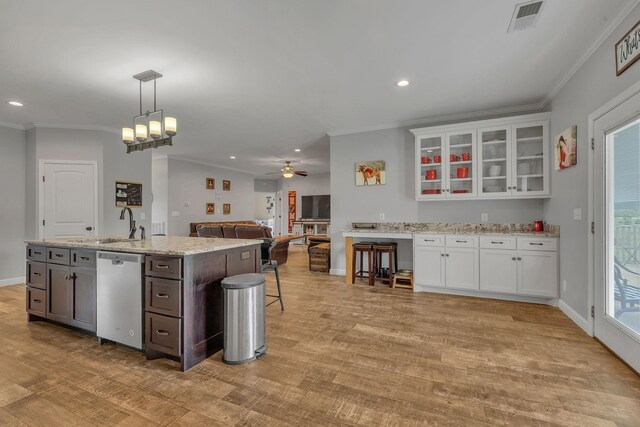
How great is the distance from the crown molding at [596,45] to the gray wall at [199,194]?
26.5ft

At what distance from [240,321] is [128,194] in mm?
4573

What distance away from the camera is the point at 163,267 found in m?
2.31

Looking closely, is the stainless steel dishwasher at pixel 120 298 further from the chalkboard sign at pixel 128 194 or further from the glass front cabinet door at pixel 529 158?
the glass front cabinet door at pixel 529 158

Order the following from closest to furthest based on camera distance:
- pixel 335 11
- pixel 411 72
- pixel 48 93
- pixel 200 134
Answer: pixel 335 11 → pixel 411 72 → pixel 48 93 → pixel 200 134

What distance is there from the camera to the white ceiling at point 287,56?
2.24 metres

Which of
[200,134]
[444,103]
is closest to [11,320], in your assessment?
[200,134]

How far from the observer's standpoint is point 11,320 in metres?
3.30

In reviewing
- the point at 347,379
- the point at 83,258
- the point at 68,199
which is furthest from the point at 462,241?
the point at 68,199

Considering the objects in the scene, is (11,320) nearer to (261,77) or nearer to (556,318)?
(261,77)

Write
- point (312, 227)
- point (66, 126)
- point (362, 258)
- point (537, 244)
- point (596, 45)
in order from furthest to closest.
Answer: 1. point (312, 227)
2. point (362, 258)
3. point (66, 126)
4. point (537, 244)
5. point (596, 45)

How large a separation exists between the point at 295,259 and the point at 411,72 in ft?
18.0

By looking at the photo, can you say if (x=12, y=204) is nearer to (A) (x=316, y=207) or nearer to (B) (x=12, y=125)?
(B) (x=12, y=125)

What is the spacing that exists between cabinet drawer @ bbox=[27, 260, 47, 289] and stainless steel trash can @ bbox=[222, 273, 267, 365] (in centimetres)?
219

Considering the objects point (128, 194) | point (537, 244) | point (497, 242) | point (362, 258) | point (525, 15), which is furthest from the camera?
point (128, 194)
